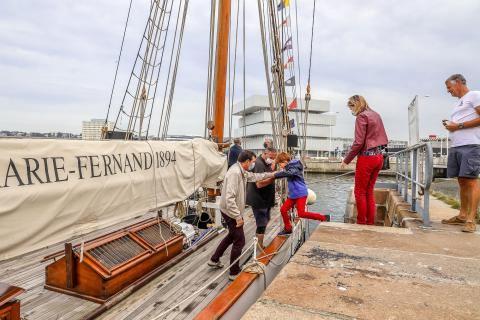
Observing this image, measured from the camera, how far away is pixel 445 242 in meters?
3.72

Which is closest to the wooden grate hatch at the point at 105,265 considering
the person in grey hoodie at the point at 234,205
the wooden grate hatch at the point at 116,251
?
the wooden grate hatch at the point at 116,251

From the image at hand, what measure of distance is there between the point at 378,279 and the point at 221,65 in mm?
5194

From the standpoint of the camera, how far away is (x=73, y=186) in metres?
2.63

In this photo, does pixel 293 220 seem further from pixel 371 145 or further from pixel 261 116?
pixel 261 116

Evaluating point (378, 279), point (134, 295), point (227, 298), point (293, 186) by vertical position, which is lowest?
point (134, 295)

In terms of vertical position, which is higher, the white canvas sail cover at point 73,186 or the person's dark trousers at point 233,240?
the white canvas sail cover at point 73,186

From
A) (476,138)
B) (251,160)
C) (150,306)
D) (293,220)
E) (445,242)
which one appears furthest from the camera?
(293,220)

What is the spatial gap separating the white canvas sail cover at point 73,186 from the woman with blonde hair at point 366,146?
242 cm

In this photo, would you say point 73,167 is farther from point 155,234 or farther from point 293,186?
point 293,186

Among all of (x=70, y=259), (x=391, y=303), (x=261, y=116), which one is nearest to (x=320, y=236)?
(x=391, y=303)

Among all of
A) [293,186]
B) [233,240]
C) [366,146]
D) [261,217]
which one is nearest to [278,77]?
[293,186]

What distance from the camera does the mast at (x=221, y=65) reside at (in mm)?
6625

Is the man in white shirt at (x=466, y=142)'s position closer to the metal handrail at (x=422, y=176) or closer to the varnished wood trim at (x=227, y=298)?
the metal handrail at (x=422, y=176)

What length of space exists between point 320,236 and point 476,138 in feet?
7.25
